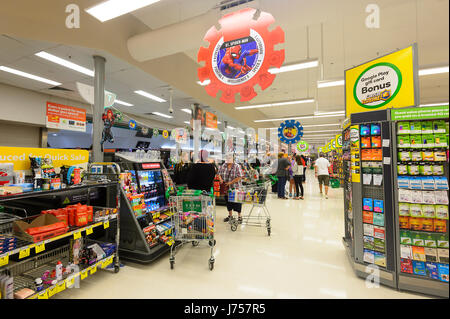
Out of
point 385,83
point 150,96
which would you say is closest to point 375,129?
point 385,83

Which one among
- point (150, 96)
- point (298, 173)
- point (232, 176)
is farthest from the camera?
point (298, 173)

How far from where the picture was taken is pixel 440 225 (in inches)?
101

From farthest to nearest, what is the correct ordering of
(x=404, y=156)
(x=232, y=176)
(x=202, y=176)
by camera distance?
(x=232, y=176) → (x=202, y=176) → (x=404, y=156)

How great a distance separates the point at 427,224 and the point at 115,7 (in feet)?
17.1

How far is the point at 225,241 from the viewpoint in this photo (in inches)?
165

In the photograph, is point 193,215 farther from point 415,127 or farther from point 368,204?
point 415,127

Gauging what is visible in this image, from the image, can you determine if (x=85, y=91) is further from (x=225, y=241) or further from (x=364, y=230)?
(x=364, y=230)

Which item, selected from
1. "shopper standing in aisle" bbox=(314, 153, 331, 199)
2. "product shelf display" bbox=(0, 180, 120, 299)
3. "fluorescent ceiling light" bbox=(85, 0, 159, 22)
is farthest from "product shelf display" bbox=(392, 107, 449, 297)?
"shopper standing in aisle" bbox=(314, 153, 331, 199)

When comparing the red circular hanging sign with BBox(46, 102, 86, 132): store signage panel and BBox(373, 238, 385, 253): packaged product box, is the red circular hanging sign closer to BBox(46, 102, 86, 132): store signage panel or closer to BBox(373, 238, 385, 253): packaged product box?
BBox(373, 238, 385, 253): packaged product box

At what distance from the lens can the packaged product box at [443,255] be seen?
2517 millimetres

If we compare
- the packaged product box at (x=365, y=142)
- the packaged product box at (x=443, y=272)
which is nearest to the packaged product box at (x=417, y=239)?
the packaged product box at (x=443, y=272)

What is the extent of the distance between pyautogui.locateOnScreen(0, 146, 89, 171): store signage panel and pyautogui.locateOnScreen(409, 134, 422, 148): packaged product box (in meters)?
5.04

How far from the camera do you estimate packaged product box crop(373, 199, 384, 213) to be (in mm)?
2824
